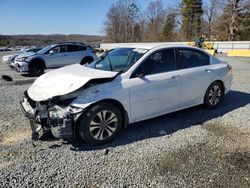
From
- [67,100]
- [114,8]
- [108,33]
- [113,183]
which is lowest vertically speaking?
[113,183]

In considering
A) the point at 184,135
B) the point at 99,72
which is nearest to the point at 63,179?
the point at 99,72

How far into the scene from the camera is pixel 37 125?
4.17 metres

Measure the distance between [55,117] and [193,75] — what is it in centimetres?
304

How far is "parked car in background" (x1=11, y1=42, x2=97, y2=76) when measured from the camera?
1238cm

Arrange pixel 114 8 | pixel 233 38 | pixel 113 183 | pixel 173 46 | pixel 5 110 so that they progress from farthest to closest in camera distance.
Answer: pixel 114 8 → pixel 233 38 → pixel 5 110 → pixel 173 46 → pixel 113 183

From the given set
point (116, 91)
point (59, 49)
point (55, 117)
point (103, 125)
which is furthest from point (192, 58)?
point (59, 49)

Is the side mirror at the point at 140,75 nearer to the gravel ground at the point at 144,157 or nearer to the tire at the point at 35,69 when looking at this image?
the gravel ground at the point at 144,157

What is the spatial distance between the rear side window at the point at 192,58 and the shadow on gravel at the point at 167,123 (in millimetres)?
1096

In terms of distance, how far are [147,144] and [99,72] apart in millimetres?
1522

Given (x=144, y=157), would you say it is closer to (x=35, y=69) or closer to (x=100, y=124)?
(x=100, y=124)

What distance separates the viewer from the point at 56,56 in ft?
43.9

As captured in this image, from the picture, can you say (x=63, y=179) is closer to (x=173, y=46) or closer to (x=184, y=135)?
(x=184, y=135)

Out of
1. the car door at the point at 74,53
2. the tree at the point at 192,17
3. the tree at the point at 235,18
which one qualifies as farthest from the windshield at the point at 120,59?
the tree at the point at 192,17

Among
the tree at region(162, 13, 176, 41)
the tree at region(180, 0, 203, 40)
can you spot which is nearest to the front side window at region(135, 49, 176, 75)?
the tree at region(180, 0, 203, 40)
